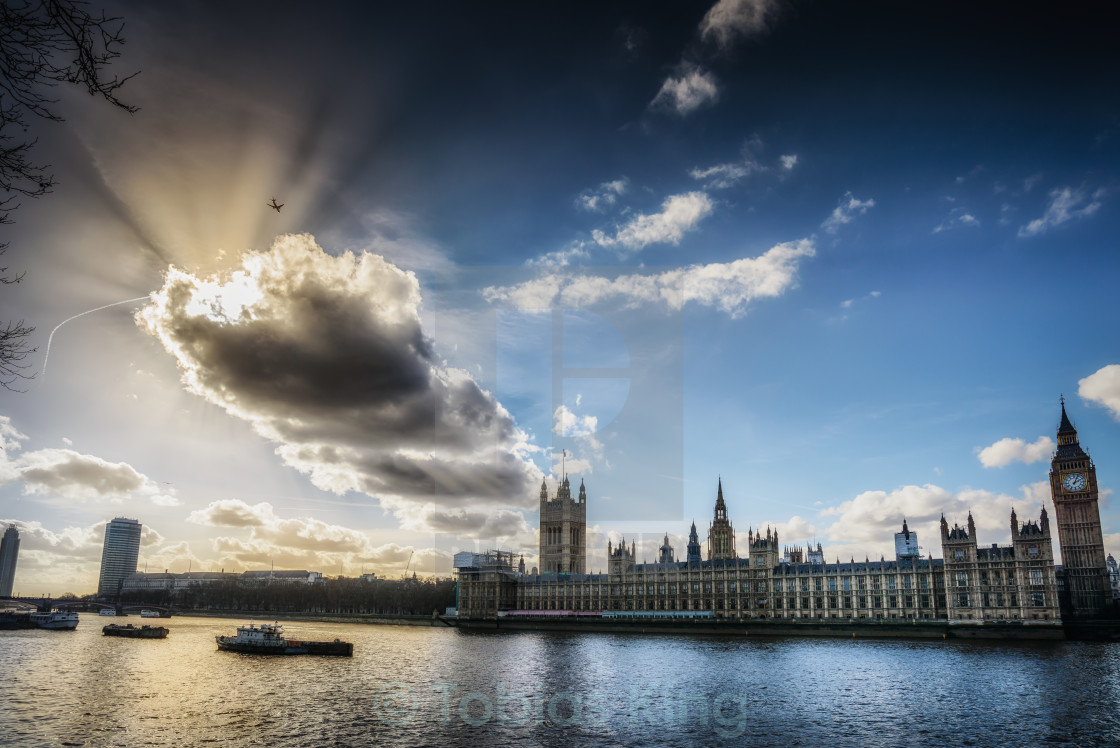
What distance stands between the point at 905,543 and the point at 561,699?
135945 mm

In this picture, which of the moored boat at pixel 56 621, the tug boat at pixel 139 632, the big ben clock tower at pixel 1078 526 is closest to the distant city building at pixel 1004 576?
the big ben clock tower at pixel 1078 526

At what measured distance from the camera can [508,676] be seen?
7519 centimetres

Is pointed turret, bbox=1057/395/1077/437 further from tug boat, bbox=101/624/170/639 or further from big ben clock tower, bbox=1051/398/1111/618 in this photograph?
tug boat, bbox=101/624/170/639

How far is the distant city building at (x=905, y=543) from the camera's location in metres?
164

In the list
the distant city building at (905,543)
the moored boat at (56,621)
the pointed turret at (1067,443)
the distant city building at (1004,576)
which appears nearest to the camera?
the distant city building at (1004,576)

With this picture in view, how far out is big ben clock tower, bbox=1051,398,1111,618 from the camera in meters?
165

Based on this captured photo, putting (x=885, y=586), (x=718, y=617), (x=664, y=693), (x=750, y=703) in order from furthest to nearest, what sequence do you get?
1. (x=718, y=617)
2. (x=885, y=586)
3. (x=664, y=693)
4. (x=750, y=703)

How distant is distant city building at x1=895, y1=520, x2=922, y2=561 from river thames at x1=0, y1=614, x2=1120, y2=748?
209ft

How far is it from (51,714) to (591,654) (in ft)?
223

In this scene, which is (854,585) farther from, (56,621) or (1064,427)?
(56,621)

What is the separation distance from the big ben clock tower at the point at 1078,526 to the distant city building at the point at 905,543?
36.4m

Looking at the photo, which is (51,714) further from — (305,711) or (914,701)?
(914,701)

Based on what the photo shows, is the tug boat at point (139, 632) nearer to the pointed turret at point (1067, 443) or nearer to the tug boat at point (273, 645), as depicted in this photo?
the tug boat at point (273, 645)

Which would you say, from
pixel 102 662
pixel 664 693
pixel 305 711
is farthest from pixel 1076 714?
pixel 102 662
